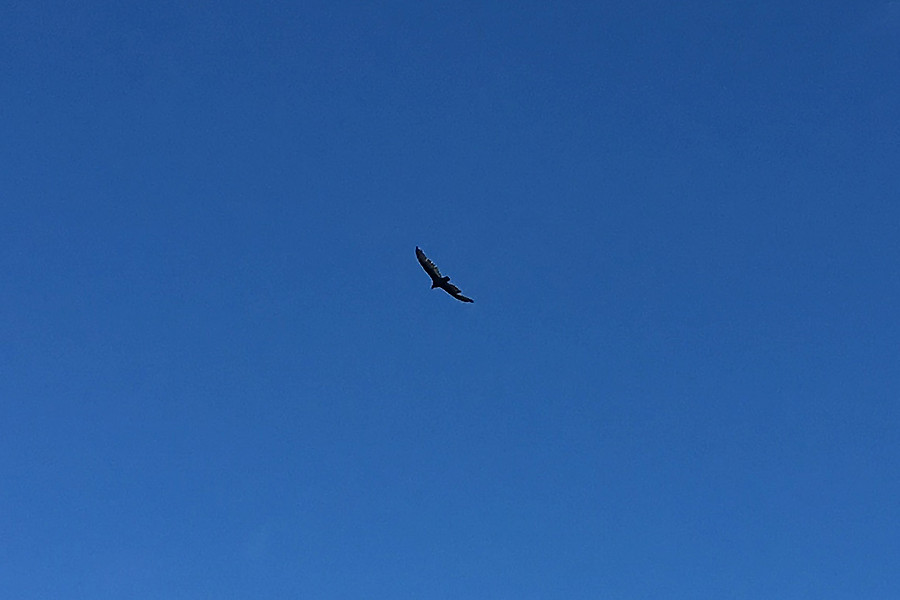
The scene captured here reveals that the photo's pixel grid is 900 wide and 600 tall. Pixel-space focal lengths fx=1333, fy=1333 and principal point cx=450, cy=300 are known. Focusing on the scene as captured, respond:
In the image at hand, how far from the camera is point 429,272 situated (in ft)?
393

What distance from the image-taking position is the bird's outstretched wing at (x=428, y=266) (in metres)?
119

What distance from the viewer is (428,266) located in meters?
120

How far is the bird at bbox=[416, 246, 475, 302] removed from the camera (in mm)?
119188

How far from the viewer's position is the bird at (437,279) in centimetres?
11919

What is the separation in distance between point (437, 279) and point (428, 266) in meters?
1.45

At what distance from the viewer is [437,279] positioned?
393ft

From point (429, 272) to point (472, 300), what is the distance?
5.08 meters

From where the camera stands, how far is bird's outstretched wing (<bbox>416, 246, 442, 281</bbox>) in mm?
119188

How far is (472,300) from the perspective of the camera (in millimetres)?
117625
